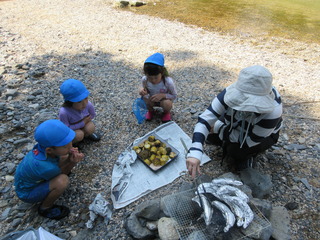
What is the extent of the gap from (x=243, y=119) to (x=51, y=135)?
202cm

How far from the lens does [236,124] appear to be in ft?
9.05

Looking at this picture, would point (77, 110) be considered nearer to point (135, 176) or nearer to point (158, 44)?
point (135, 176)

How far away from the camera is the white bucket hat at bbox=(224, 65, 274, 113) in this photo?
7.00ft

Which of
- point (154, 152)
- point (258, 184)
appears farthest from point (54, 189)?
point (258, 184)

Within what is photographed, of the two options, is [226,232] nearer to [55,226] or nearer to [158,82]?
[55,226]

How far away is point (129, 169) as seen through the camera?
3234 millimetres

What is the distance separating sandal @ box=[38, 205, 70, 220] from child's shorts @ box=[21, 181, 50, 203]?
179 mm

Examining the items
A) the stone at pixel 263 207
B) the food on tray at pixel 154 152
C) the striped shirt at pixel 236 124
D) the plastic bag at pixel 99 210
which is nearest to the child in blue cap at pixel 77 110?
the food on tray at pixel 154 152

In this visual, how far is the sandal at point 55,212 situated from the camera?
259 centimetres

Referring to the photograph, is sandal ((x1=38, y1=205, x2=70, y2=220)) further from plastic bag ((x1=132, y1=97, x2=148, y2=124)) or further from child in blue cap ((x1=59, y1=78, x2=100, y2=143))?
plastic bag ((x1=132, y1=97, x2=148, y2=124))

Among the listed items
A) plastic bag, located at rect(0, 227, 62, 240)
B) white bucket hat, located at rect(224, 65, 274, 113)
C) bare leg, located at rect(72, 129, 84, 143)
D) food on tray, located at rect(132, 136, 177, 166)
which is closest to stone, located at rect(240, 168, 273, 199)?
white bucket hat, located at rect(224, 65, 274, 113)

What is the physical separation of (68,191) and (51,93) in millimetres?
2584

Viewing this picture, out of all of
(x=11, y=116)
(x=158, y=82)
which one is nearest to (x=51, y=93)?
(x=11, y=116)

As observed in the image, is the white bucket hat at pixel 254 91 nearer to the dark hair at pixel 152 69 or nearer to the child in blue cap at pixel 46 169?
the dark hair at pixel 152 69
